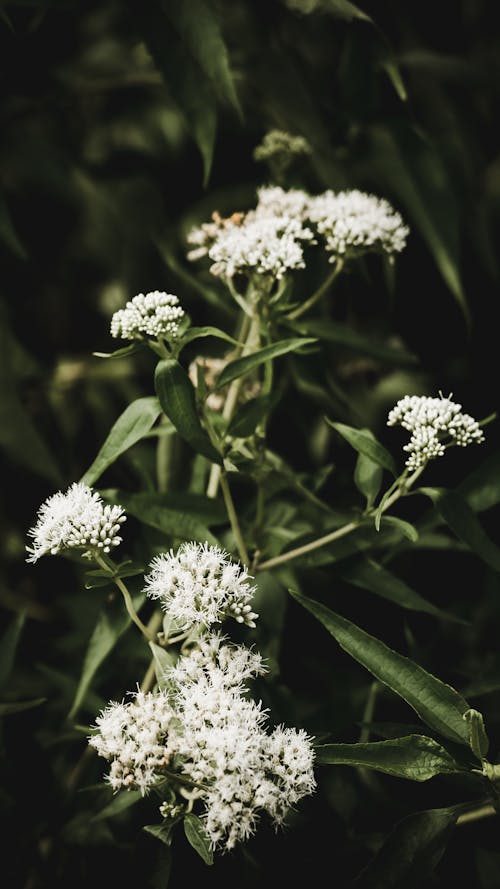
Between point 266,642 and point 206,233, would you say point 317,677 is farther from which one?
point 206,233

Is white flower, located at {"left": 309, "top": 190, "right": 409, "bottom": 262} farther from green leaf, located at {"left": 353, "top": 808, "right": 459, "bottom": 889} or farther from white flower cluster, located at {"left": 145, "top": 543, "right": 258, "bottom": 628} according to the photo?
green leaf, located at {"left": 353, "top": 808, "right": 459, "bottom": 889}

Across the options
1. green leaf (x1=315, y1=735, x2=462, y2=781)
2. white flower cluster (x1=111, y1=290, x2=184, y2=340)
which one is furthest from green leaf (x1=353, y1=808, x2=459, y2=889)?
white flower cluster (x1=111, y1=290, x2=184, y2=340)

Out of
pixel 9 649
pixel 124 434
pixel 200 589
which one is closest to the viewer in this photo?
pixel 200 589

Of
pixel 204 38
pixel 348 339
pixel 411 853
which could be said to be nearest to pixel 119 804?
pixel 411 853

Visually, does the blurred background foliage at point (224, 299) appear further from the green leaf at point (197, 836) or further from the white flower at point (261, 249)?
the white flower at point (261, 249)

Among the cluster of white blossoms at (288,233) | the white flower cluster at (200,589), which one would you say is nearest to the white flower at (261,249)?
the cluster of white blossoms at (288,233)

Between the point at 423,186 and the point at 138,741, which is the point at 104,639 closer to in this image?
the point at 138,741
